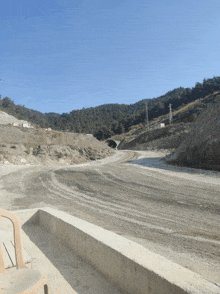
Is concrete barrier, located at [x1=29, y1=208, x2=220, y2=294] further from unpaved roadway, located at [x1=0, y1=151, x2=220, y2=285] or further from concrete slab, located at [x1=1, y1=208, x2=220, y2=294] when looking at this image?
unpaved roadway, located at [x1=0, y1=151, x2=220, y2=285]

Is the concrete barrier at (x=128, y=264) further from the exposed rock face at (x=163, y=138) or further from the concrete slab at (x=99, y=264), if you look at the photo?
the exposed rock face at (x=163, y=138)

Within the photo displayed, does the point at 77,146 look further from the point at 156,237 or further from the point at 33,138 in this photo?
the point at 156,237

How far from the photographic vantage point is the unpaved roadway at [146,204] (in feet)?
17.2

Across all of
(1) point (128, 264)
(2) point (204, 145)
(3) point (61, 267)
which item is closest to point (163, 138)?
(2) point (204, 145)

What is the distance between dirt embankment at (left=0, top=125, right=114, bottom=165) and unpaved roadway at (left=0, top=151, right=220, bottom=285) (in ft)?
32.1

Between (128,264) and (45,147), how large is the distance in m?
29.2

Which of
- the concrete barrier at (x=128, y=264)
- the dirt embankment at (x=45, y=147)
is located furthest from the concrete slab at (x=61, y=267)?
the dirt embankment at (x=45, y=147)

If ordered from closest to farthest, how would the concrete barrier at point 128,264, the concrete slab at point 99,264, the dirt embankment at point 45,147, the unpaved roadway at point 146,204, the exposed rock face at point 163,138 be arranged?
the concrete barrier at point 128,264 → the concrete slab at point 99,264 → the unpaved roadway at point 146,204 → the dirt embankment at point 45,147 → the exposed rock face at point 163,138

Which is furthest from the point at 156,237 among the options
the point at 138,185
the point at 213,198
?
the point at 138,185

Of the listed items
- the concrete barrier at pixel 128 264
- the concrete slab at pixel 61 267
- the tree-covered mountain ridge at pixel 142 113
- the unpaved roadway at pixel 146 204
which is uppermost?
the tree-covered mountain ridge at pixel 142 113

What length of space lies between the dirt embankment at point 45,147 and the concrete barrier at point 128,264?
23.4 metres

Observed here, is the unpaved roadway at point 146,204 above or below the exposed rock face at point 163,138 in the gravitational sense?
below

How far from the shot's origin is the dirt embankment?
27.3 meters

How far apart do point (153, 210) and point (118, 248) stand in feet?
18.7
